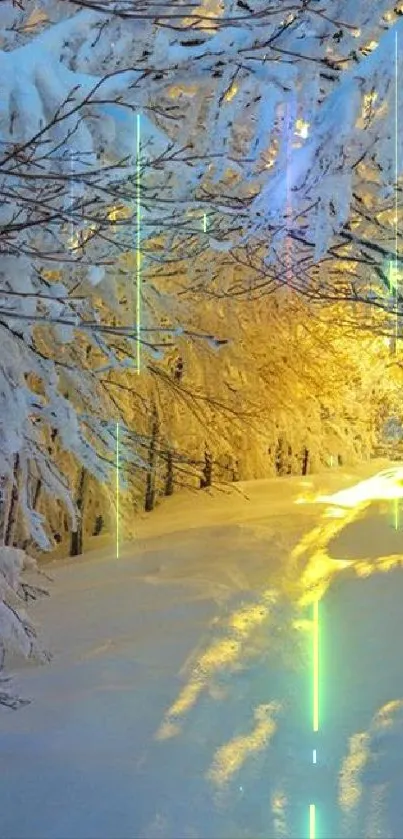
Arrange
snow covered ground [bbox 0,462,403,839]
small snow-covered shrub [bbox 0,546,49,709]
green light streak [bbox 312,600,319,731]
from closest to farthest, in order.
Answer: snow covered ground [bbox 0,462,403,839] → green light streak [bbox 312,600,319,731] → small snow-covered shrub [bbox 0,546,49,709]

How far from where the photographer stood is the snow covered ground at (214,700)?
3754mm

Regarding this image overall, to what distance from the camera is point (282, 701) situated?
→ 5.02 meters

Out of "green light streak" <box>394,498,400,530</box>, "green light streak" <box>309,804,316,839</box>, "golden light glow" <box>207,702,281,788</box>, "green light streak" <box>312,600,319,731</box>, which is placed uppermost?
"green light streak" <box>394,498,400,530</box>

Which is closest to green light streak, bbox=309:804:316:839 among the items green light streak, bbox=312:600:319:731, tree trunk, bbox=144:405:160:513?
green light streak, bbox=312:600:319:731

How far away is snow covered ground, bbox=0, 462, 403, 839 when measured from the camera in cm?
375

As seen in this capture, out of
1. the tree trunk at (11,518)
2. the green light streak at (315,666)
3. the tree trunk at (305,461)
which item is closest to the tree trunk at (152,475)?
the tree trunk at (11,518)

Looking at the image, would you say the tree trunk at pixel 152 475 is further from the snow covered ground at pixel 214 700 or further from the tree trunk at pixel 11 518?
the snow covered ground at pixel 214 700

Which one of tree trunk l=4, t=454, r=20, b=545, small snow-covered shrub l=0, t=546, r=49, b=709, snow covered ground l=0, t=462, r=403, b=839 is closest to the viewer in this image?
snow covered ground l=0, t=462, r=403, b=839

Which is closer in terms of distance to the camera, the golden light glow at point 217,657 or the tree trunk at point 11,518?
the golden light glow at point 217,657

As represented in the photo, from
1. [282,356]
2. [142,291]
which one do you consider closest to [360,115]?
[142,291]

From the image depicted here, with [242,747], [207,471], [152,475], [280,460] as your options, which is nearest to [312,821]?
[242,747]

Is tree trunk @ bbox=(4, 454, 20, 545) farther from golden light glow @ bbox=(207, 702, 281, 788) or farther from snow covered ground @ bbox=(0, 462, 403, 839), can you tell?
golden light glow @ bbox=(207, 702, 281, 788)

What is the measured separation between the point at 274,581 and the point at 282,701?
2.99m

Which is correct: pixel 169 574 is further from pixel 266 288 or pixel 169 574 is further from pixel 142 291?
pixel 266 288
